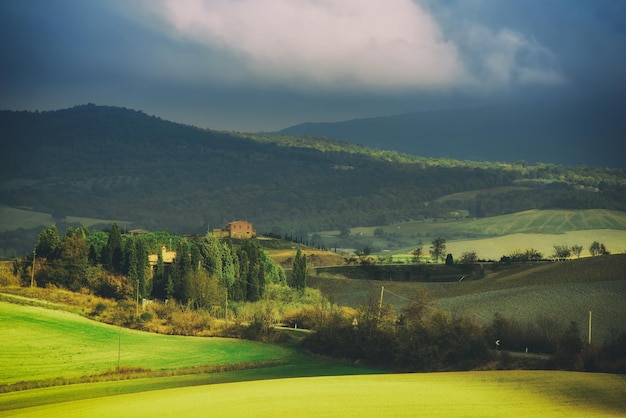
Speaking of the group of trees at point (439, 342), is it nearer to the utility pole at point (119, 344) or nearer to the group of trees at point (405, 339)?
the group of trees at point (405, 339)

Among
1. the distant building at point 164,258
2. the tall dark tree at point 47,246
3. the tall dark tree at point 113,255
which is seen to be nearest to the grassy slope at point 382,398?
the tall dark tree at point 113,255

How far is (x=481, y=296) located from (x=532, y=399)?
157 ft

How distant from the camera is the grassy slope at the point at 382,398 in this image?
38.0 meters

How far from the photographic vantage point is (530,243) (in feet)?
617

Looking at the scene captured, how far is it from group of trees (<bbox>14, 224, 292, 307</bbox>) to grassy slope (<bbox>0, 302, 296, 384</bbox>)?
47.4ft

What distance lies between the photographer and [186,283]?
80.6 meters

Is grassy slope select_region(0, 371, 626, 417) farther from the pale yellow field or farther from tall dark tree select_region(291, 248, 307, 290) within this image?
the pale yellow field

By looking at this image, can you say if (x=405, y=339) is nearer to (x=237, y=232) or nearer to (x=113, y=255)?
(x=113, y=255)

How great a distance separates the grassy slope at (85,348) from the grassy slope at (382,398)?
983cm

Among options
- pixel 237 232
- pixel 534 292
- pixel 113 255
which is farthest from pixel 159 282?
pixel 237 232

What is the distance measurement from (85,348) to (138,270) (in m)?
24.0

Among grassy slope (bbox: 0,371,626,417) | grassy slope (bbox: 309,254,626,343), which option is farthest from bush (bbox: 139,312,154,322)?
grassy slope (bbox: 309,254,626,343)

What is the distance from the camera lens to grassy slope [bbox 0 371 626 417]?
3797 cm

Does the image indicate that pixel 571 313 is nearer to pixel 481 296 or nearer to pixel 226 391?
pixel 481 296
